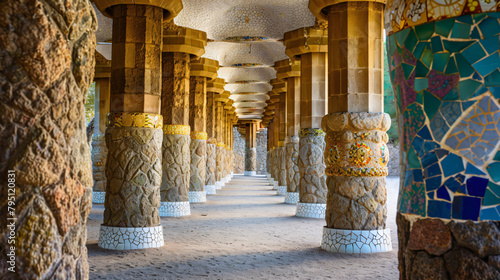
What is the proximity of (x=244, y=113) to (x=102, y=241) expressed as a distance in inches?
1016

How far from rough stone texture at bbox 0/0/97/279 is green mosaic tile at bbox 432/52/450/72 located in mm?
1614

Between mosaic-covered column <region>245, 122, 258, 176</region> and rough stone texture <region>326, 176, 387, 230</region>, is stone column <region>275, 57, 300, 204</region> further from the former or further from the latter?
mosaic-covered column <region>245, 122, 258, 176</region>

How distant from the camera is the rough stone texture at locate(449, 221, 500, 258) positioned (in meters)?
1.95

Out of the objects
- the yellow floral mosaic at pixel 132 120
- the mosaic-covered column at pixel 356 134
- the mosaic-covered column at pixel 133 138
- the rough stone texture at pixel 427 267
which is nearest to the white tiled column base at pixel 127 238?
the mosaic-covered column at pixel 133 138

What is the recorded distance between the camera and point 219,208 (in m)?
13.4

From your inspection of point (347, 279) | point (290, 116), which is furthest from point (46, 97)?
point (290, 116)

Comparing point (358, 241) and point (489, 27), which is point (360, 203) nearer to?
point (358, 241)

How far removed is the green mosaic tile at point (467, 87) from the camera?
6.77ft

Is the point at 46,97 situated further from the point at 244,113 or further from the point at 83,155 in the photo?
the point at 244,113

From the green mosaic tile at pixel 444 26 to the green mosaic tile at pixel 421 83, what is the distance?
208 mm

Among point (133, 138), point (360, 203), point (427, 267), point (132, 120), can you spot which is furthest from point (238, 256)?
point (427, 267)

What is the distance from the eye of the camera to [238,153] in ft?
151

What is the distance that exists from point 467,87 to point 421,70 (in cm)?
22

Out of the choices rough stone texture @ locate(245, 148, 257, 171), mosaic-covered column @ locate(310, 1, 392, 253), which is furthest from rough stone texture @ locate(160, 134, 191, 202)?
rough stone texture @ locate(245, 148, 257, 171)
